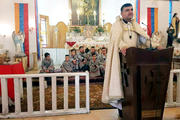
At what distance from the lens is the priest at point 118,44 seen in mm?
2201

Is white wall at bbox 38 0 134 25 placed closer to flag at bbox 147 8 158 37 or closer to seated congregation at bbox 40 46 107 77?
flag at bbox 147 8 158 37

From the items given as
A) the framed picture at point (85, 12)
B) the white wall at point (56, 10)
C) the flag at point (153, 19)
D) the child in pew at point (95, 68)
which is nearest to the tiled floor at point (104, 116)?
the child in pew at point (95, 68)

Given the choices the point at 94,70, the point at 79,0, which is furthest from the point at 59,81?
the point at 79,0

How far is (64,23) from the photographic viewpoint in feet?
30.2

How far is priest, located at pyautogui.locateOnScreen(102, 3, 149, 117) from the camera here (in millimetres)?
2201

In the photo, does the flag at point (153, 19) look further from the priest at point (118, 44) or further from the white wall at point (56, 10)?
the priest at point (118, 44)

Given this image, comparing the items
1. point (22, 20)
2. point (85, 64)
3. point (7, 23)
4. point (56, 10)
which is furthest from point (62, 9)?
point (85, 64)

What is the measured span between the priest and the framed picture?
741cm

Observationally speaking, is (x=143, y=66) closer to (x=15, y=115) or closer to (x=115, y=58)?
(x=115, y=58)

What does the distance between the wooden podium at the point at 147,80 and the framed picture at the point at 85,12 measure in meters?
7.93

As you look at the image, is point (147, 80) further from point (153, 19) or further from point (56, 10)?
point (56, 10)

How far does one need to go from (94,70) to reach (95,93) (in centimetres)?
166

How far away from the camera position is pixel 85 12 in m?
9.68

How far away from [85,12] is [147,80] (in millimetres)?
8315
